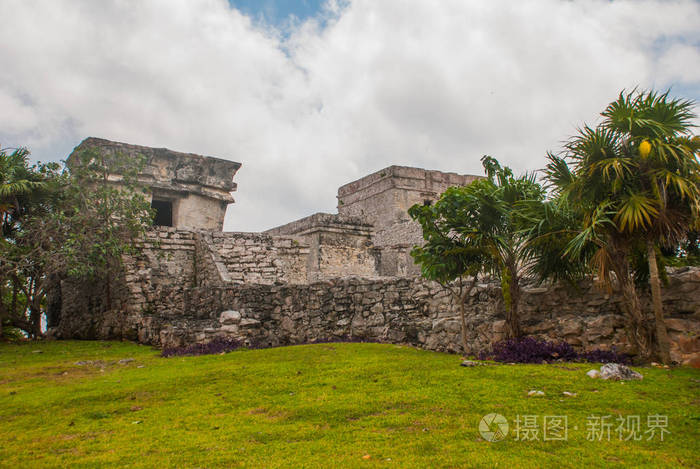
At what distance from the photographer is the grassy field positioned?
3510 millimetres

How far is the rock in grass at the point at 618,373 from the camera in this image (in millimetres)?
5090

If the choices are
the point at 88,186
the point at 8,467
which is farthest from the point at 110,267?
the point at 8,467

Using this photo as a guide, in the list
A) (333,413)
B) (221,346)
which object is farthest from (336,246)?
(333,413)

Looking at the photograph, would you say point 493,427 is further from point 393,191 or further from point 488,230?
point 393,191

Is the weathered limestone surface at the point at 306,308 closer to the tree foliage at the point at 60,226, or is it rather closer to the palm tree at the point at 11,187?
the tree foliage at the point at 60,226

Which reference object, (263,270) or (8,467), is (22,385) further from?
(263,270)

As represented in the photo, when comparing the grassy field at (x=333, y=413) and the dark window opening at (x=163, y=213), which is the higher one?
the dark window opening at (x=163, y=213)

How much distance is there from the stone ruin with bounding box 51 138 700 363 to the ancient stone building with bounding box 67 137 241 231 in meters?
0.03

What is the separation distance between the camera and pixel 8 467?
3.55 meters

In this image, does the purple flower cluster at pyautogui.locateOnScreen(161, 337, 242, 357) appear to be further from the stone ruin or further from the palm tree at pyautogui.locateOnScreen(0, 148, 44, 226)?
the palm tree at pyautogui.locateOnScreen(0, 148, 44, 226)

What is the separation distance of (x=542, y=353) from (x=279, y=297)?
504 centimetres

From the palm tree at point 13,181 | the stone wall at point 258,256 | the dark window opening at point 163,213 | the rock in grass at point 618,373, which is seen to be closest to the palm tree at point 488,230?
the rock in grass at point 618,373

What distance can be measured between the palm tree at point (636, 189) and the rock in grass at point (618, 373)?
1046 mm

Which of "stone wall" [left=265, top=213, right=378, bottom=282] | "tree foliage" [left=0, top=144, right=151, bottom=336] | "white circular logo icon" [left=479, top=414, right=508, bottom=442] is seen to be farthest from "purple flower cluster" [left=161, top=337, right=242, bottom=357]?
"stone wall" [left=265, top=213, right=378, bottom=282]
